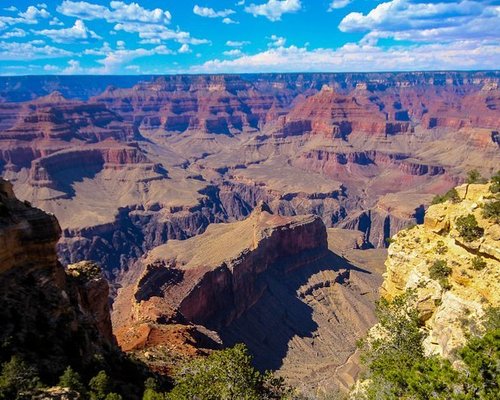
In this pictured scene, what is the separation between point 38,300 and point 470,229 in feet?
79.0

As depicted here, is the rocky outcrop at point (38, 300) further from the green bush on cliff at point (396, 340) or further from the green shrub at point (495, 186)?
the green shrub at point (495, 186)

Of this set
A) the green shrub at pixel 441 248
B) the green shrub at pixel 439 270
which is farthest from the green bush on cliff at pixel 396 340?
the green shrub at pixel 441 248

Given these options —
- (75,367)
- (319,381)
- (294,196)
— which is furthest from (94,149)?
(75,367)

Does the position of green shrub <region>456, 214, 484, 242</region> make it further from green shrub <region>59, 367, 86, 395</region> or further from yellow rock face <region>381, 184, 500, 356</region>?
green shrub <region>59, 367, 86, 395</region>

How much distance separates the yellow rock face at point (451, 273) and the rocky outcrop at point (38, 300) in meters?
18.5

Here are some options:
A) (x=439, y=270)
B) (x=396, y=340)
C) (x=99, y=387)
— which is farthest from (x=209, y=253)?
(x=99, y=387)

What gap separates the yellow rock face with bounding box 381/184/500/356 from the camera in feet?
79.0

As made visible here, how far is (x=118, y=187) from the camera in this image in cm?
17400

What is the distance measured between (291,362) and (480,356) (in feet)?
151

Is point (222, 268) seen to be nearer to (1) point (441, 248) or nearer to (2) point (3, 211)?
(1) point (441, 248)

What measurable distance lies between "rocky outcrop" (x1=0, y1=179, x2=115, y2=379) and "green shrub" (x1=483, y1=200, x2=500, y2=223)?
2327 centimetres

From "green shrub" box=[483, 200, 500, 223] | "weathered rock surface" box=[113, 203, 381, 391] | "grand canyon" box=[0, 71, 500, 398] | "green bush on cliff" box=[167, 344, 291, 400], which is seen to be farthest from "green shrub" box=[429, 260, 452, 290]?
"weathered rock surface" box=[113, 203, 381, 391]

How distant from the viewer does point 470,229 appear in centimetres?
2698

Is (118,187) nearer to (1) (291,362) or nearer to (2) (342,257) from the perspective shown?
(2) (342,257)
